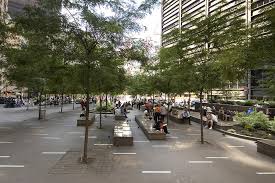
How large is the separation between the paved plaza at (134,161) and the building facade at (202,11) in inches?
103

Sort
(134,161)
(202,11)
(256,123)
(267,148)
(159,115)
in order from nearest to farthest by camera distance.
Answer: (134,161) → (267,148) → (202,11) → (256,123) → (159,115)

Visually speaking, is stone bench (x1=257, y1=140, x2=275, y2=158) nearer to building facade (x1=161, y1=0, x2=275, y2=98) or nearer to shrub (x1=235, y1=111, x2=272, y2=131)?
building facade (x1=161, y1=0, x2=275, y2=98)

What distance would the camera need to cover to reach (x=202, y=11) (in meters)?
18.5

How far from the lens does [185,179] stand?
993cm

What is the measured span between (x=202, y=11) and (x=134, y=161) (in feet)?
29.5

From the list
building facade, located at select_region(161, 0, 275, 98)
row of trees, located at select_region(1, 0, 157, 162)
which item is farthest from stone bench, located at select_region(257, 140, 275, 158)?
row of trees, located at select_region(1, 0, 157, 162)

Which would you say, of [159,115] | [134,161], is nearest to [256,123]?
[159,115]

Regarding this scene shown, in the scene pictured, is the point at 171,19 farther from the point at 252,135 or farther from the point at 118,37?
the point at 118,37

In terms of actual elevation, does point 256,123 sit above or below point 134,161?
above

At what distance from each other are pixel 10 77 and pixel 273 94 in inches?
723

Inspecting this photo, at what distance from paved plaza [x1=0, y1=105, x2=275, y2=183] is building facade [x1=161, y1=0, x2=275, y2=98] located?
2620 mm

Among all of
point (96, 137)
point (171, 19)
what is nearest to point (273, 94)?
point (96, 137)

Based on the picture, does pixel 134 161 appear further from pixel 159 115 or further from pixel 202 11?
pixel 159 115

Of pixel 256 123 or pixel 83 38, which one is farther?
pixel 256 123
